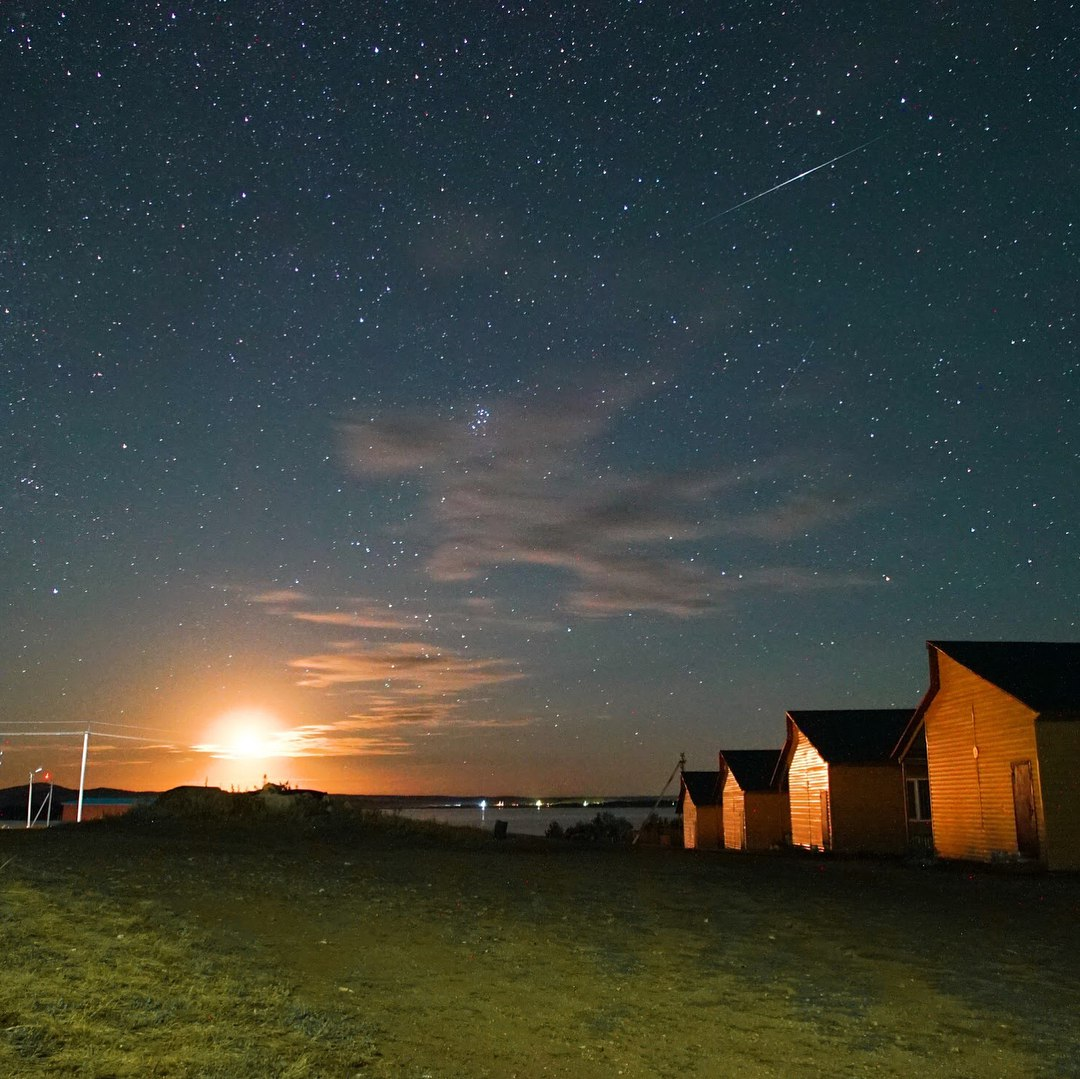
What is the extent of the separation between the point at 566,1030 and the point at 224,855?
11085 millimetres

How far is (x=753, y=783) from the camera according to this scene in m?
43.4

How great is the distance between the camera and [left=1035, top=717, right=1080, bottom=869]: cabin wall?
23.1 m

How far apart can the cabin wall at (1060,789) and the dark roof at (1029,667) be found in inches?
21.0

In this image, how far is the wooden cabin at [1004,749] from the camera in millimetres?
23328

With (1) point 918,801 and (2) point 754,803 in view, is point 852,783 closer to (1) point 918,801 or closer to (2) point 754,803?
(1) point 918,801

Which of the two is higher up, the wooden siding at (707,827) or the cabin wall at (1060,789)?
the cabin wall at (1060,789)

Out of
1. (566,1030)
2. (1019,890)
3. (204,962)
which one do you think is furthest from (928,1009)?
(1019,890)

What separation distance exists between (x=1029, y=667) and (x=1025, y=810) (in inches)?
151

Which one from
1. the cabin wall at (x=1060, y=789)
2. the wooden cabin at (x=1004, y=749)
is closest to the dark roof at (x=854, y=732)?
the wooden cabin at (x=1004, y=749)

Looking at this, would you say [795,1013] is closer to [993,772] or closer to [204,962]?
[204,962]

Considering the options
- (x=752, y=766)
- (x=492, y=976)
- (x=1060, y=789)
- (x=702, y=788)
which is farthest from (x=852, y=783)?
(x=492, y=976)

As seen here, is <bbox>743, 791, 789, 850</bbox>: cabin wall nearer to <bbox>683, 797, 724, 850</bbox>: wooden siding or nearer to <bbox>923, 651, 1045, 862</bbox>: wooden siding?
<bbox>683, 797, 724, 850</bbox>: wooden siding

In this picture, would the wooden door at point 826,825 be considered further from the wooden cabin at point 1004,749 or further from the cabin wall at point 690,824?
the cabin wall at point 690,824

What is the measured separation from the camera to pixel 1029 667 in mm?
26422
